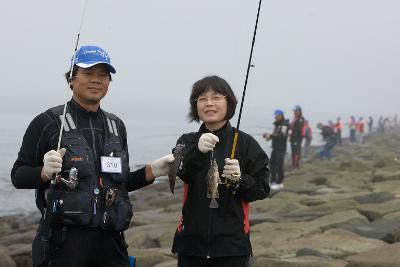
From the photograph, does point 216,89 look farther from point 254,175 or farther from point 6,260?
point 6,260

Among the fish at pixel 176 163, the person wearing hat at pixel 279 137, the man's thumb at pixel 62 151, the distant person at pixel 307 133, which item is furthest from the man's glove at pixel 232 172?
the distant person at pixel 307 133

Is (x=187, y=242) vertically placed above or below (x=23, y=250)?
above

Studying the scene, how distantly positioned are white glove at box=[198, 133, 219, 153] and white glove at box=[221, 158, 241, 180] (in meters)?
0.13

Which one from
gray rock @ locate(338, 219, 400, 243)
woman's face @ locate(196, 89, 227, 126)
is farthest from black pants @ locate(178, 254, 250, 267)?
gray rock @ locate(338, 219, 400, 243)

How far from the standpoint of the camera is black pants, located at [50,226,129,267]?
3129 millimetres

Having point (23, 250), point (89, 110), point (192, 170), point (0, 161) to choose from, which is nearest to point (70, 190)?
point (89, 110)

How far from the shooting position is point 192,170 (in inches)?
136

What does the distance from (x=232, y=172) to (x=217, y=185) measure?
0.14 meters

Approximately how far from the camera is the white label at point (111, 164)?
324 centimetres

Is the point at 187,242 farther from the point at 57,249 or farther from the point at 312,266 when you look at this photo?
the point at 312,266

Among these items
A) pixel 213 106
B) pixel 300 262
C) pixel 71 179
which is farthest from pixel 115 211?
pixel 300 262

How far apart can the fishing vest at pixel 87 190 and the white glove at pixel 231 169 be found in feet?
1.88

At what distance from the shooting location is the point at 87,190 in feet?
10.3

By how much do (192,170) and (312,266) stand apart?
2365mm
